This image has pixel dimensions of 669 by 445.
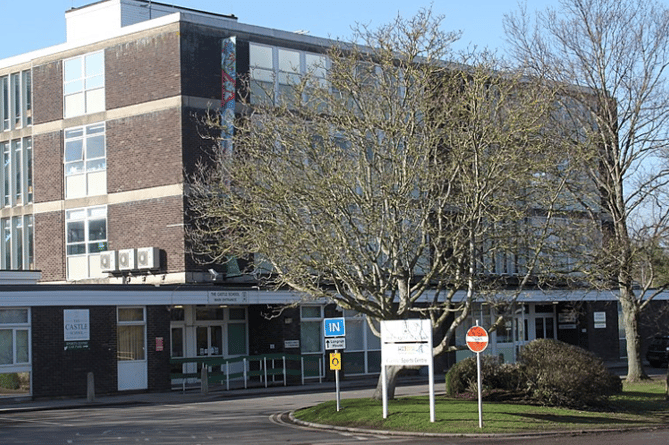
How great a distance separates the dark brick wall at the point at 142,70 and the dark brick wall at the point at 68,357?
31.3 feet

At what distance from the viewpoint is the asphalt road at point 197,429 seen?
20297 millimetres

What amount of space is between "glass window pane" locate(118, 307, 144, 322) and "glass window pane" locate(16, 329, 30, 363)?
336 cm

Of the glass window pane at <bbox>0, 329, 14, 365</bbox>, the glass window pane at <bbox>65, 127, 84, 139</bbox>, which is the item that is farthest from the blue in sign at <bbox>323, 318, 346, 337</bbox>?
the glass window pane at <bbox>65, 127, 84, 139</bbox>

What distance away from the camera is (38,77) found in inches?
1670

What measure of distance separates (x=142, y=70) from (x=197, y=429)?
20368 mm

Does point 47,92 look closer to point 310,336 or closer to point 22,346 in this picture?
point 22,346

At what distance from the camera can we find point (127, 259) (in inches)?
1534

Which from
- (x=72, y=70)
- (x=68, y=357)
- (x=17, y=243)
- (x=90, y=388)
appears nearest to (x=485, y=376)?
(x=90, y=388)

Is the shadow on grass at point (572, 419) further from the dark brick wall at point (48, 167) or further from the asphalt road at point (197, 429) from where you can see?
the dark brick wall at point (48, 167)

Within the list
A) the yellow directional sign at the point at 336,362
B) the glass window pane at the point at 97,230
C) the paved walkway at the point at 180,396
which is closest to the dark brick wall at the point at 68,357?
the paved walkway at the point at 180,396

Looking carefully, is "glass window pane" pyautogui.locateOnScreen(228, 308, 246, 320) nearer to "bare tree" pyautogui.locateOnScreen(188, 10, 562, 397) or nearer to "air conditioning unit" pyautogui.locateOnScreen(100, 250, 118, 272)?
"air conditioning unit" pyautogui.locateOnScreen(100, 250, 118, 272)

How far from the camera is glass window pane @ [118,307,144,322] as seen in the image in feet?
113

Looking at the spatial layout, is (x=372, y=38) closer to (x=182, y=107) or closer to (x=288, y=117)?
(x=288, y=117)

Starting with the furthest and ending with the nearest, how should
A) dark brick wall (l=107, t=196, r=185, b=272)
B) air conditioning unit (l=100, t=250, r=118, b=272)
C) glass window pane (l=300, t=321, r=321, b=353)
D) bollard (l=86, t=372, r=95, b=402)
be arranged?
glass window pane (l=300, t=321, r=321, b=353)
air conditioning unit (l=100, t=250, r=118, b=272)
dark brick wall (l=107, t=196, r=185, b=272)
bollard (l=86, t=372, r=95, b=402)
